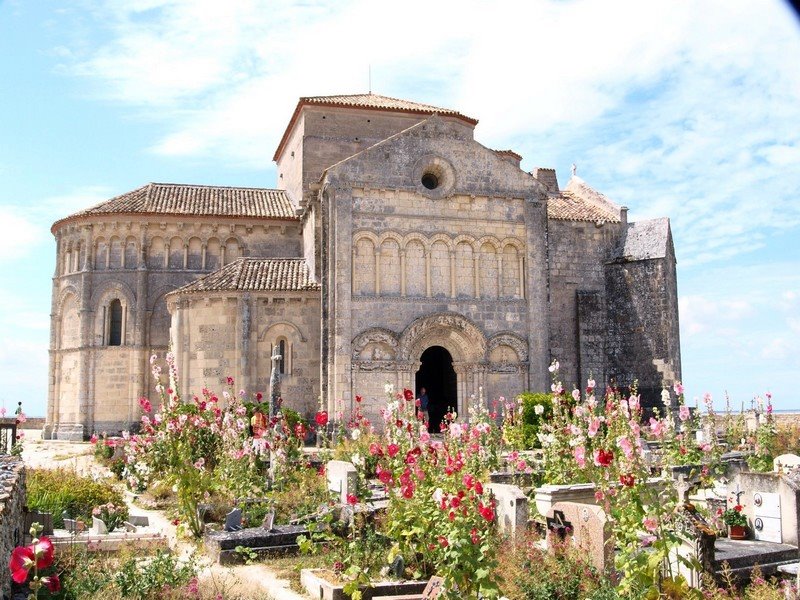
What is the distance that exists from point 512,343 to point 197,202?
14.9 meters

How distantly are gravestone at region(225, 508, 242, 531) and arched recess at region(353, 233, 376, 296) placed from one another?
43.1 ft

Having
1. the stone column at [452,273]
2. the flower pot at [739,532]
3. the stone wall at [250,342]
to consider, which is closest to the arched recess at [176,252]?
the stone wall at [250,342]

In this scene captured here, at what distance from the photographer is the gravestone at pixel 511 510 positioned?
11195 mm

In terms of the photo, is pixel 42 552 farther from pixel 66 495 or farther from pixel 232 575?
pixel 66 495

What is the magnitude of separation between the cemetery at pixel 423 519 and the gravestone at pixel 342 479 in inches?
1.6

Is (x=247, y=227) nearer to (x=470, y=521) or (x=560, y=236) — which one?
(x=560, y=236)

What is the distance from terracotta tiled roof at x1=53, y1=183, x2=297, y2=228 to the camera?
3161 centimetres

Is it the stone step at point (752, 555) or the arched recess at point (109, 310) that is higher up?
the arched recess at point (109, 310)

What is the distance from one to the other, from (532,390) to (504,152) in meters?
13.8

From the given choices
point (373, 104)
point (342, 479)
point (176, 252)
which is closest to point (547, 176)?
point (373, 104)

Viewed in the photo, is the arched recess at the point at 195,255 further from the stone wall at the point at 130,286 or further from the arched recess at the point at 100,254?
the arched recess at the point at 100,254

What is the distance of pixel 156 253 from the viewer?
31.8 m

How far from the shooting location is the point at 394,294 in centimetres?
2558

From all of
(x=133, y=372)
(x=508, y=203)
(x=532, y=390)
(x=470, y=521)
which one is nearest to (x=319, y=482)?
(x=470, y=521)
